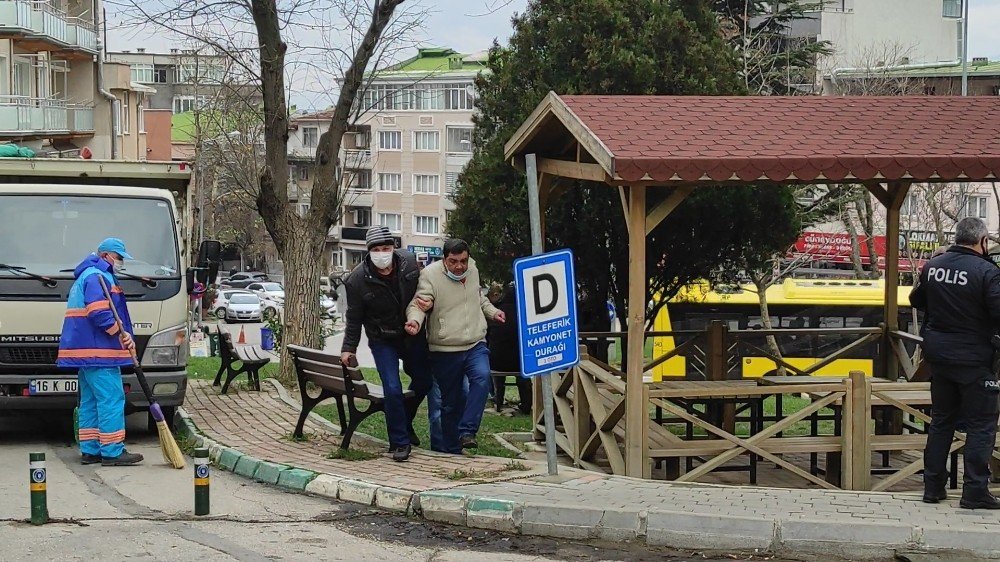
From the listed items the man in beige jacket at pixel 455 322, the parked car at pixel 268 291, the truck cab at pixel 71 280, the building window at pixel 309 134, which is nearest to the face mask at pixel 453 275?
the man in beige jacket at pixel 455 322

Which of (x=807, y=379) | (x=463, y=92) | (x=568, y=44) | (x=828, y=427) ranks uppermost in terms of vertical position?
(x=463, y=92)

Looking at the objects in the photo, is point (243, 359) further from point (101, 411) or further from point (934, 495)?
Answer: point (934, 495)

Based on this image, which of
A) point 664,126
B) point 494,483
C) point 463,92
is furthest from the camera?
point 463,92

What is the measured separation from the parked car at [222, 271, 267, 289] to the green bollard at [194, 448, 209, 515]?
69.5 m

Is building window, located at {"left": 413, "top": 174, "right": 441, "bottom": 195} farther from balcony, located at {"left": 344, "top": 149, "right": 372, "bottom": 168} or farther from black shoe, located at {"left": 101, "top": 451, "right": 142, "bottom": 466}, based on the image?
black shoe, located at {"left": 101, "top": 451, "right": 142, "bottom": 466}

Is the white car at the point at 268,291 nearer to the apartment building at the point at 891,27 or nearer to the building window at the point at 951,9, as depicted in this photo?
the apartment building at the point at 891,27

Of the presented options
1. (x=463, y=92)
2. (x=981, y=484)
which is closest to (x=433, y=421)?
(x=981, y=484)

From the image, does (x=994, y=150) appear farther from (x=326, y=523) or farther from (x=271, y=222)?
(x=271, y=222)

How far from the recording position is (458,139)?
77188 millimetres

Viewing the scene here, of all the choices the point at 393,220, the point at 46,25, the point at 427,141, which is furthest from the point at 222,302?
the point at 46,25

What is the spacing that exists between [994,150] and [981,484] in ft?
8.55

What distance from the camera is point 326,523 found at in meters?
8.39

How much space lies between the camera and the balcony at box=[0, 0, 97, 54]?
38438mm

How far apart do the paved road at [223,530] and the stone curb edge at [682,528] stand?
11cm
